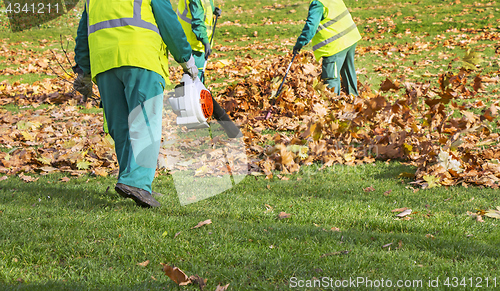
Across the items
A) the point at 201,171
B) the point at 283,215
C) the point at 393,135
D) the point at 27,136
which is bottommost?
the point at 27,136

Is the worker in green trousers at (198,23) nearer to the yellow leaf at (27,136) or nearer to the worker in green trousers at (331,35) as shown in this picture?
the worker in green trousers at (331,35)

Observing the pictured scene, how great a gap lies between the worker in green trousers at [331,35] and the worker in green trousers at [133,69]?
3511 mm

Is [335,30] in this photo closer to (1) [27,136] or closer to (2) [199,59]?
(2) [199,59]

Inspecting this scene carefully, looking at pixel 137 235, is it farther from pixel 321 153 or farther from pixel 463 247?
pixel 321 153

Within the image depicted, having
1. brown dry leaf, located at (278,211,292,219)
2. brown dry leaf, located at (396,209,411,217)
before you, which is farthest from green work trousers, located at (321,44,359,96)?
brown dry leaf, located at (278,211,292,219)

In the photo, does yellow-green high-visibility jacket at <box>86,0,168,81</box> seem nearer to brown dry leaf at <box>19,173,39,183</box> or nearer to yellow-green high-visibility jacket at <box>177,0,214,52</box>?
brown dry leaf at <box>19,173,39,183</box>

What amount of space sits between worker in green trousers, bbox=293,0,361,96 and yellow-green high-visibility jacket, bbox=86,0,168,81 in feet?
12.1

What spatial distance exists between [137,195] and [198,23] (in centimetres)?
335

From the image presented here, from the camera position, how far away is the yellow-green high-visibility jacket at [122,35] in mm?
3283

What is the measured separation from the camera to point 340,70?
7.29m

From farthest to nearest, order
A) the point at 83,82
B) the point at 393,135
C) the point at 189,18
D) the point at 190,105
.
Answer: the point at 189,18, the point at 393,135, the point at 83,82, the point at 190,105

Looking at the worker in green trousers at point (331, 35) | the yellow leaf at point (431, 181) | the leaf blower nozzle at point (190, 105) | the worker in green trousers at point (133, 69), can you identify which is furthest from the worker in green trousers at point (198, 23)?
the yellow leaf at point (431, 181)

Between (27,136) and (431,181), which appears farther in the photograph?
(27,136)

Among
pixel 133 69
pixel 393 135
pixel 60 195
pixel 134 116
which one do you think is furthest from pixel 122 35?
pixel 393 135
